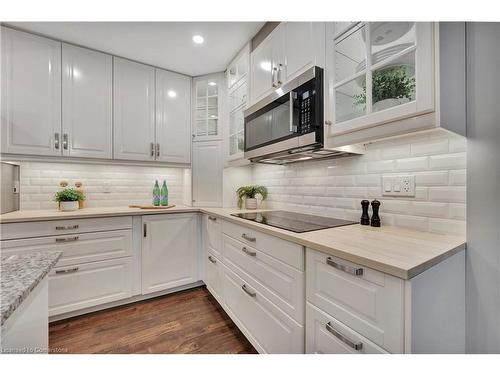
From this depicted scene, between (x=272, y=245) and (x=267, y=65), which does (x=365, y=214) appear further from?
(x=267, y=65)

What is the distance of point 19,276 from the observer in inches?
20.8

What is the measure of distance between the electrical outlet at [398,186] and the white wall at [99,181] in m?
1.98

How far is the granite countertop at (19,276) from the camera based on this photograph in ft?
1.36

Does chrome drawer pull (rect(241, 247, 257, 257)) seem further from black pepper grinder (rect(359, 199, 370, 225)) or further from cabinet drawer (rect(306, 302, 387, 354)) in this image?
black pepper grinder (rect(359, 199, 370, 225))

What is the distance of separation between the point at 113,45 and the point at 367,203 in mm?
2385

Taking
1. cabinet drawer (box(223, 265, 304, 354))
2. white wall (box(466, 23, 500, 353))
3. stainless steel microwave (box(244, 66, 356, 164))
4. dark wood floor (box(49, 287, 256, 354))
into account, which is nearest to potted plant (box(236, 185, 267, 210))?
stainless steel microwave (box(244, 66, 356, 164))

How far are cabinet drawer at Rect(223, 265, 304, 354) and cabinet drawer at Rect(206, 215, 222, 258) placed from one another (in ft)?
0.70

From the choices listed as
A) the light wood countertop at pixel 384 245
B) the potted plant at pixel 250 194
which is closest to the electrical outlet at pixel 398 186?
the light wood countertop at pixel 384 245

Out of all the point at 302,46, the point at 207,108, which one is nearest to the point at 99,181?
the point at 207,108

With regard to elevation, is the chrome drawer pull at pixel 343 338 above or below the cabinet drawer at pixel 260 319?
above

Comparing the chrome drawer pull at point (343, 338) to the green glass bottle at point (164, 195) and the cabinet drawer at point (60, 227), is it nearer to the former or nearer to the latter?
the cabinet drawer at point (60, 227)

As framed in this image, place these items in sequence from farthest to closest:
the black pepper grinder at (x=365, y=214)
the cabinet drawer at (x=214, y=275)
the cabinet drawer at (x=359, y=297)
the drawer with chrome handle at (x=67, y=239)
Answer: the cabinet drawer at (x=214, y=275), the drawer with chrome handle at (x=67, y=239), the black pepper grinder at (x=365, y=214), the cabinet drawer at (x=359, y=297)
